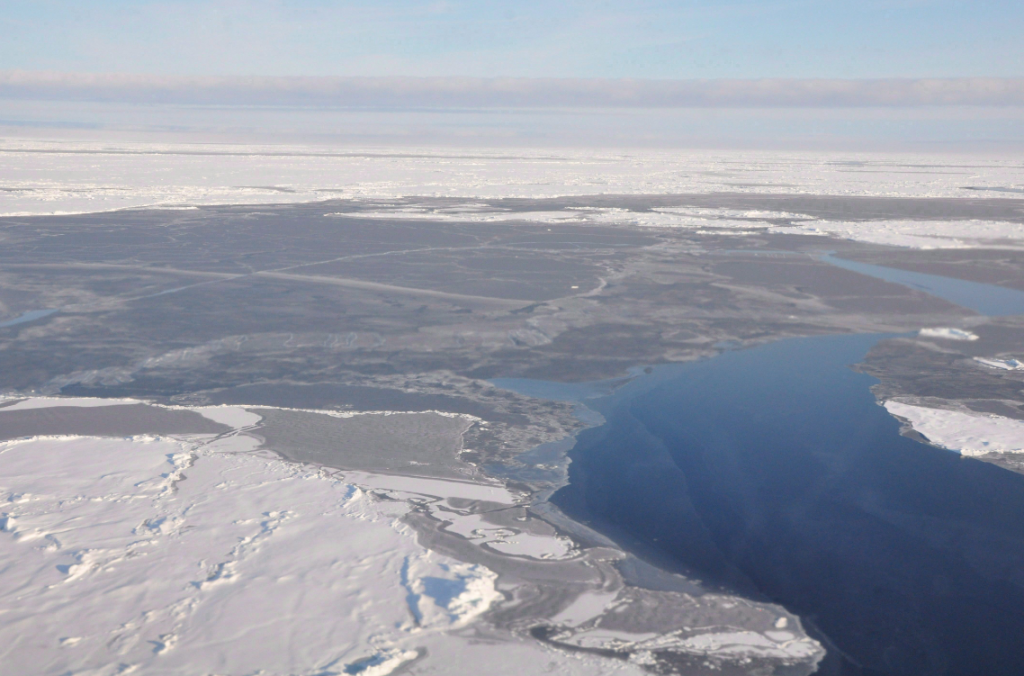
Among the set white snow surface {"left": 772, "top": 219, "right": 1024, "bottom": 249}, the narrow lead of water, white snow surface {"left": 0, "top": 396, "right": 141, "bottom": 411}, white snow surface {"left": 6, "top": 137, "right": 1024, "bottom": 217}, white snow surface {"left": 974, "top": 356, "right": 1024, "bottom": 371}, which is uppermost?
white snow surface {"left": 6, "top": 137, "right": 1024, "bottom": 217}

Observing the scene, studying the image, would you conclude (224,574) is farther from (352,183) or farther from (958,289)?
(352,183)

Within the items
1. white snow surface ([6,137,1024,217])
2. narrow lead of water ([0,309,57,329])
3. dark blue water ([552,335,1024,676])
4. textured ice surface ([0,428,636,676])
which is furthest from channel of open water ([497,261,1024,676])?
white snow surface ([6,137,1024,217])

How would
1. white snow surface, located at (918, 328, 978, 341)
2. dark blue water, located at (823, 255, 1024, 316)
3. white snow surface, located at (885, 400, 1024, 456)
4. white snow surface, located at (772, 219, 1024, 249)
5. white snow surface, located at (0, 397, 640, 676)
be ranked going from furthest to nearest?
1. white snow surface, located at (772, 219, 1024, 249)
2. dark blue water, located at (823, 255, 1024, 316)
3. white snow surface, located at (918, 328, 978, 341)
4. white snow surface, located at (885, 400, 1024, 456)
5. white snow surface, located at (0, 397, 640, 676)

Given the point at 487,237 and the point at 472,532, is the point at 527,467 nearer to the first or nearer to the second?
the point at 472,532

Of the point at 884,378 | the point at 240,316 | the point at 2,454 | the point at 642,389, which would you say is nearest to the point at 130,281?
the point at 240,316

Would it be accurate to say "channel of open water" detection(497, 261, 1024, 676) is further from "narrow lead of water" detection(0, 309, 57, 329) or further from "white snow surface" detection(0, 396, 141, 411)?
"narrow lead of water" detection(0, 309, 57, 329)

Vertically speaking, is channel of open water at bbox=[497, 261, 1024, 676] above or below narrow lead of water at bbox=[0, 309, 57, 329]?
below

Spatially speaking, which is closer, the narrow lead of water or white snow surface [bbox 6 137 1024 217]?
the narrow lead of water

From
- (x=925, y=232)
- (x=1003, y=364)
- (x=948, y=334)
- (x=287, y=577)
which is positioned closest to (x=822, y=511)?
(x=287, y=577)
